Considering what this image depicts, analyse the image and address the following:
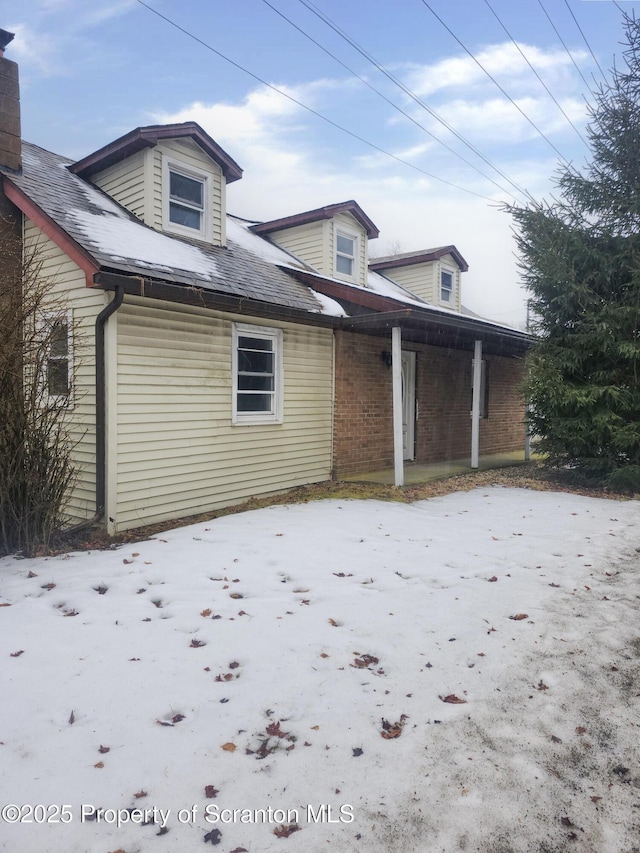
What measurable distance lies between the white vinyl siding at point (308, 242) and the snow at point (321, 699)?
768 cm

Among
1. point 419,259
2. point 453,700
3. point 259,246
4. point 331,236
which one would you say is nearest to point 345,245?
point 331,236

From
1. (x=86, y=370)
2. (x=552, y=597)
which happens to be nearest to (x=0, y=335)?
(x=86, y=370)

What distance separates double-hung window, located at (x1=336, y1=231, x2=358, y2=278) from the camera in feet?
38.7

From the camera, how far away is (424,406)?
12.0 metres

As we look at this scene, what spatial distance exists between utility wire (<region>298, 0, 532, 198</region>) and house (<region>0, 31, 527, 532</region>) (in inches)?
111

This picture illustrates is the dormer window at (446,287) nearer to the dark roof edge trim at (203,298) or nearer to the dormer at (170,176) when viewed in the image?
the dark roof edge trim at (203,298)

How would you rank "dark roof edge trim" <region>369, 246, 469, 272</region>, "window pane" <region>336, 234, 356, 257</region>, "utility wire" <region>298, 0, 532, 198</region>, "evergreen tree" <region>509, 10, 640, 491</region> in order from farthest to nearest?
1. "dark roof edge trim" <region>369, 246, 469, 272</region>
2. "window pane" <region>336, 234, 356, 257</region>
3. "utility wire" <region>298, 0, 532, 198</region>
4. "evergreen tree" <region>509, 10, 640, 491</region>

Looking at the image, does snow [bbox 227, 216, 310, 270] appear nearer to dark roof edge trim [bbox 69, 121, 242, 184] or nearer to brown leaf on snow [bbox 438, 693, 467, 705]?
dark roof edge trim [bbox 69, 121, 242, 184]

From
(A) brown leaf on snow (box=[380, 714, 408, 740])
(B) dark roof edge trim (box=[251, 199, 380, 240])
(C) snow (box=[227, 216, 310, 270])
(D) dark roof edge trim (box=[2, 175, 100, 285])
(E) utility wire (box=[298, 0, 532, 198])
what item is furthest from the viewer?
(B) dark roof edge trim (box=[251, 199, 380, 240])

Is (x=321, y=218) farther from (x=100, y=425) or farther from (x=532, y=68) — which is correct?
(x=100, y=425)

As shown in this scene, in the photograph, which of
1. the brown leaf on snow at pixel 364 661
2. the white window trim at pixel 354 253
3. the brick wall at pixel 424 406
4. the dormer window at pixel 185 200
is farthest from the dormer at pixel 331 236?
the brown leaf on snow at pixel 364 661

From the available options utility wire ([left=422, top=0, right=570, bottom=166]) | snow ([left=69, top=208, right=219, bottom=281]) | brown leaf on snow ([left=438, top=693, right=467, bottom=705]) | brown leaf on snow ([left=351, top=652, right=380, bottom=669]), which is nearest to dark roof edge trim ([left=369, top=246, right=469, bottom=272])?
utility wire ([left=422, top=0, right=570, bottom=166])

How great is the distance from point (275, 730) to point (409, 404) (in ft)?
31.5

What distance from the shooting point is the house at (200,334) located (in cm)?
653
